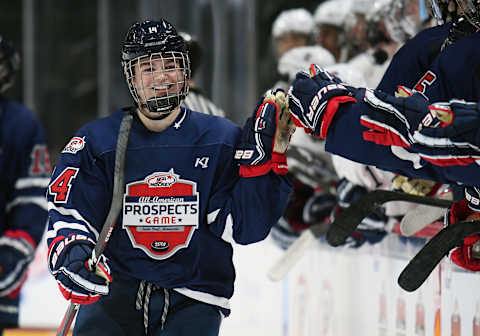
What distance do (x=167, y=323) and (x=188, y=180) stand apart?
15.1 inches

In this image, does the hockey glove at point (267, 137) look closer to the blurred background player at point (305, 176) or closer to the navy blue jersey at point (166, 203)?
the navy blue jersey at point (166, 203)

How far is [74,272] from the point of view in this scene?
2604 mm

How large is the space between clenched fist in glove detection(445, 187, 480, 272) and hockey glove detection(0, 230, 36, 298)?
1.84 meters

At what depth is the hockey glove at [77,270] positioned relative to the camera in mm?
2598

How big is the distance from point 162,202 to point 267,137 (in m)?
0.36

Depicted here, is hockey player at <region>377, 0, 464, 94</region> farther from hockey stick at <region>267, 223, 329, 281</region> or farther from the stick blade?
hockey stick at <region>267, 223, 329, 281</region>

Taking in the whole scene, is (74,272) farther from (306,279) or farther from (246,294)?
(246,294)

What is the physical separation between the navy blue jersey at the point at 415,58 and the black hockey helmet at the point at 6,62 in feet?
6.05

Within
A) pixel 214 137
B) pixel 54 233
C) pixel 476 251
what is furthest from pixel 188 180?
pixel 476 251

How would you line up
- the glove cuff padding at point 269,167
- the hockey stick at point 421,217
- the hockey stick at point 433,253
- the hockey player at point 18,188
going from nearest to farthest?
the hockey stick at point 433,253 < the glove cuff padding at point 269,167 < the hockey stick at point 421,217 < the hockey player at point 18,188

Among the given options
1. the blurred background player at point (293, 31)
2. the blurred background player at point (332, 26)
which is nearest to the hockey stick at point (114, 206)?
the blurred background player at point (332, 26)

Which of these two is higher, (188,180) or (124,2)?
(124,2)

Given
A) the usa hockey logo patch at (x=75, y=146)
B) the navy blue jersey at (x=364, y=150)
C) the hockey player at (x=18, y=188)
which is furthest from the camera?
the hockey player at (x=18, y=188)

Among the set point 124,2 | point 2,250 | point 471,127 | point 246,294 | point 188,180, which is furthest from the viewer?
point 124,2
